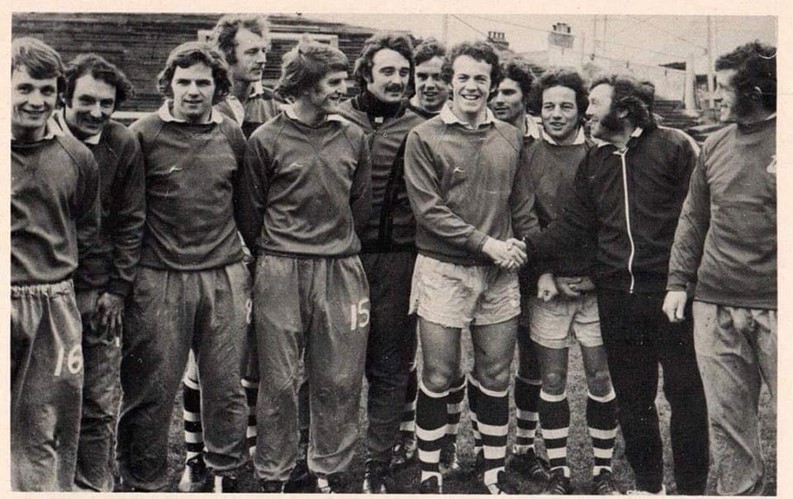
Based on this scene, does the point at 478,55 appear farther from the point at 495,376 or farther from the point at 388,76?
the point at 495,376

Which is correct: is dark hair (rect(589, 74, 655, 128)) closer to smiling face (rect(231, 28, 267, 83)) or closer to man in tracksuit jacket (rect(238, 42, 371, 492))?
man in tracksuit jacket (rect(238, 42, 371, 492))

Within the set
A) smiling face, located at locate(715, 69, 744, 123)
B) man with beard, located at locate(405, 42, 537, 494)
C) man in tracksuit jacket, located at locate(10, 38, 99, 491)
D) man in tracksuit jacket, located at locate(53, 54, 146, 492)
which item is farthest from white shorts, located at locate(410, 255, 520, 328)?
man in tracksuit jacket, located at locate(10, 38, 99, 491)

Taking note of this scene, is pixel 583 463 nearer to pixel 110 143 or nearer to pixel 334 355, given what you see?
pixel 334 355

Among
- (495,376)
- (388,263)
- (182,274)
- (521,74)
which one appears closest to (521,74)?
(521,74)

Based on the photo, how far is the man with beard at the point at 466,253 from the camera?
3967 millimetres

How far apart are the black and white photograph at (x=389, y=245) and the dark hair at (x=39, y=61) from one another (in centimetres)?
1

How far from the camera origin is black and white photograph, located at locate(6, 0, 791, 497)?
380 cm

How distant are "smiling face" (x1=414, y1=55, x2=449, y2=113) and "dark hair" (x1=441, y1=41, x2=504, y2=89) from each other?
0.13 m

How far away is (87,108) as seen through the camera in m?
3.82

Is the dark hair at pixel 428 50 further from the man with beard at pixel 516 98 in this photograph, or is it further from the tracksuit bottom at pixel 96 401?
the tracksuit bottom at pixel 96 401

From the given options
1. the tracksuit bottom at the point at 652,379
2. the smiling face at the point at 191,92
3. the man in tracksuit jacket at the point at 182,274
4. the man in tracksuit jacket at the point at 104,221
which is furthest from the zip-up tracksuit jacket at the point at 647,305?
the man in tracksuit jacket at the point at 104,221

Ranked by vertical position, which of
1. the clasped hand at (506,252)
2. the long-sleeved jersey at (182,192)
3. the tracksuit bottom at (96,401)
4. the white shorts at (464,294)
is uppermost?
the long-sleeved jersey at (182,192)

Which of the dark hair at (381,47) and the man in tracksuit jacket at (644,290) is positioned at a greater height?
the dark hair at (381,47)

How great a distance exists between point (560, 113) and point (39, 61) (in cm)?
242
